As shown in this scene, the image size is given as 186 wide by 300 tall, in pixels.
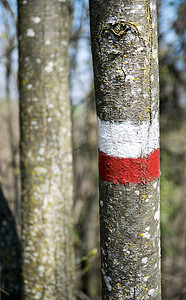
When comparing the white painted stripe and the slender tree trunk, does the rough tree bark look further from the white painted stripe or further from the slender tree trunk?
the slender tree trunk

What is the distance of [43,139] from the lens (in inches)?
73.2

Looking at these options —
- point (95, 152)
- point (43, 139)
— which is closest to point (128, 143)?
point (43, 139)

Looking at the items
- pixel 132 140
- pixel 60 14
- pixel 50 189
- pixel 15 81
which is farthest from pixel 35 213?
pixel 15 81

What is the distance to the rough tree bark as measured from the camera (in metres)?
0.83

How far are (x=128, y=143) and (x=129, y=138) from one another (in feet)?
0.06

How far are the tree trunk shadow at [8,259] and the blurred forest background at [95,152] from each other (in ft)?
6.59

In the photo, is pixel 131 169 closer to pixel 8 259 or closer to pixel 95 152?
pixel 8 259

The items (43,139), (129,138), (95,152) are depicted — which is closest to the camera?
(129,138)

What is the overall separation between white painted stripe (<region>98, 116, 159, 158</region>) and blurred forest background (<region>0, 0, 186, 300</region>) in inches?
139

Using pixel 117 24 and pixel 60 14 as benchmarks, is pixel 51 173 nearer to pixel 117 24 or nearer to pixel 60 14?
pixel 60 14

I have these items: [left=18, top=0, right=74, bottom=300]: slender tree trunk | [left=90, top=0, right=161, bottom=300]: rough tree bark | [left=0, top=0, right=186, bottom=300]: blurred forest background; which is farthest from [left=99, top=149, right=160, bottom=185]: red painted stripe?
[left=0, top=0, right=186, bottom=300]: blurred forest background

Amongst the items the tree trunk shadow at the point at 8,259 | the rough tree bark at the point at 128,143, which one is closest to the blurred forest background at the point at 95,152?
the tree trunk shadow at the point at 8,259

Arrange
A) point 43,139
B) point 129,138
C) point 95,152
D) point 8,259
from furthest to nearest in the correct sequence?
point 95,152 → point 8,259 → point 43,139 → point 129,138

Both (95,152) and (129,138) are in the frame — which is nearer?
(129,138)
